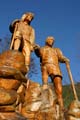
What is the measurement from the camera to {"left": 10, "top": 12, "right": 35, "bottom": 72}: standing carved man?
45.1 feet

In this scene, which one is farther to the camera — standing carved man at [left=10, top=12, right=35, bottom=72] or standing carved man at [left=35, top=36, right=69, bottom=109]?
standing carved man at [left=35, top=36, right=69, bottom=109]

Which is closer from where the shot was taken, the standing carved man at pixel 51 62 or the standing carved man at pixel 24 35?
the standing carved man at pixel 24 35

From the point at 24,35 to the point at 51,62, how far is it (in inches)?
56.0

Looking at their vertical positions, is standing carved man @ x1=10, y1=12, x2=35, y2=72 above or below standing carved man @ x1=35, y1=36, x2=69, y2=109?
above

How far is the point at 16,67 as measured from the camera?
1160 cm

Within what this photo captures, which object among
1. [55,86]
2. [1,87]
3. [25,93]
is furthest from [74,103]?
[1,87]

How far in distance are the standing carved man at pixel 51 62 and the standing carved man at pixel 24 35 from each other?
55 centimetres

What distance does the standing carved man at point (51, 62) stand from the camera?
14164 mm

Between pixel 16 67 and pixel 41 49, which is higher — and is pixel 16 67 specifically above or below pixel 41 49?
below

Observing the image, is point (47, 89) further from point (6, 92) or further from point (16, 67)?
point (6, 92)

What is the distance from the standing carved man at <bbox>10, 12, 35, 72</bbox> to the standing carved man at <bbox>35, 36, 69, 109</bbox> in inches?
21.7

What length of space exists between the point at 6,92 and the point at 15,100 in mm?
487

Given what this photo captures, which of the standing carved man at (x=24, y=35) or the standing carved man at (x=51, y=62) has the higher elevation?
the standing carved man at (x=24, y=35)

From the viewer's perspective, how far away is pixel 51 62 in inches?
569
